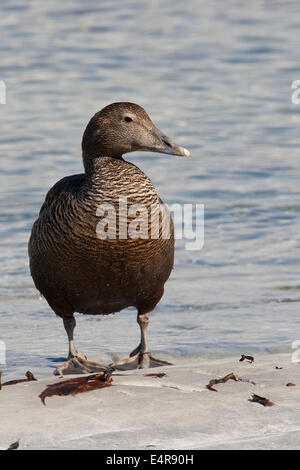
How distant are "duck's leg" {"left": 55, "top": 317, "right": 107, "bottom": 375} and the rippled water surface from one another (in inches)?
6.5

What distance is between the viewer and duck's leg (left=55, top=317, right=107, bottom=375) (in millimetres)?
6270

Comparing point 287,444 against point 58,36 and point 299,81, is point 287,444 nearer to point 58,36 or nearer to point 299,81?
point 299,81

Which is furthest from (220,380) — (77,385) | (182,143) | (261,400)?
(182,143)

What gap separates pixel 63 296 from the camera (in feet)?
20.6

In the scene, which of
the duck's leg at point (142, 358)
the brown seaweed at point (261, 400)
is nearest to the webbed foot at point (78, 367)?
the duck's leg at point (142, 358)

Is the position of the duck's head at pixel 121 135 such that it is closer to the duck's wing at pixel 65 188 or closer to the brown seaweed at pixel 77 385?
the duck's wing at pixel 65 188

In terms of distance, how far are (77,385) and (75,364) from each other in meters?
1.16

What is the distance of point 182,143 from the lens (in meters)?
12.4

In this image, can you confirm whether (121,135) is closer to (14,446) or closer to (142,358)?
(142,358)

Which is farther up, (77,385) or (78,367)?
(77,385)

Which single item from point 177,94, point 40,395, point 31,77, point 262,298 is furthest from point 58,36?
point 40,395

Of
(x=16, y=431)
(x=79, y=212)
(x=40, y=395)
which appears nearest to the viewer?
(x=16, y=431)

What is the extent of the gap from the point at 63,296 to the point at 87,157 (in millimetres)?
840

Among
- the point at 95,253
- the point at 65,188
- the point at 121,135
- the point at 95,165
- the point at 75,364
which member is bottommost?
the point at 75,364
